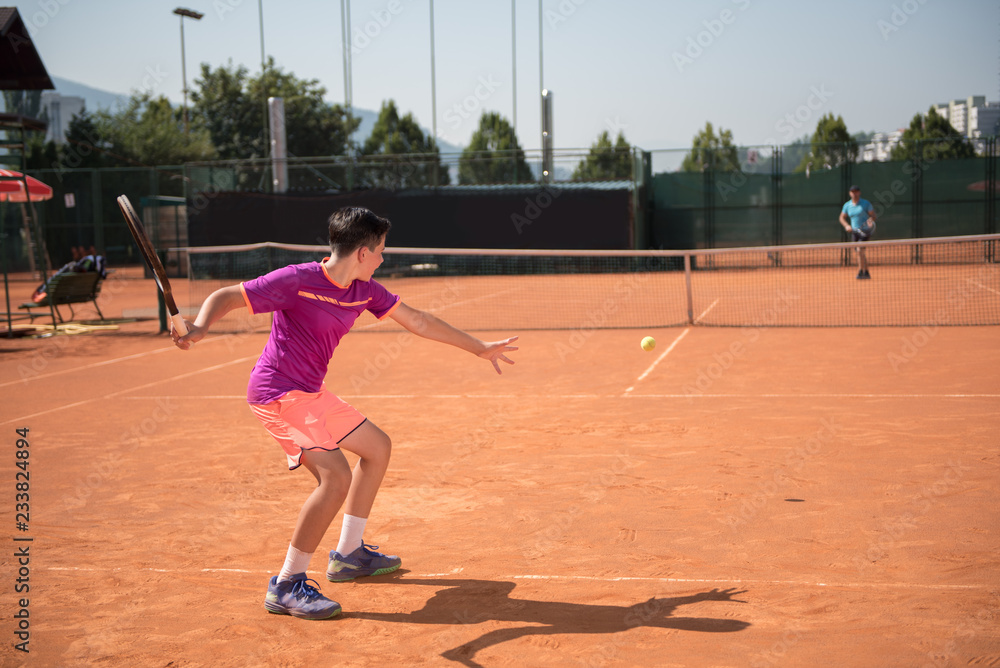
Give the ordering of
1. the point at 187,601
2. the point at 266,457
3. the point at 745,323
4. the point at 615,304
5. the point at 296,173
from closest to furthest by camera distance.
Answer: the point at 187,601 → the point at 266,457 → the point at 745,323 → the point at 615,304 → the point at 296,173

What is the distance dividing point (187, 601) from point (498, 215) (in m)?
22.0

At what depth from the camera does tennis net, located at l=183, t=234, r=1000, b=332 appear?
525 inches

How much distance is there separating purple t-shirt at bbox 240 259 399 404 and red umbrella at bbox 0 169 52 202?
38.2ft

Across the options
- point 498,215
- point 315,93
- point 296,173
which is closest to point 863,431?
point 498,215

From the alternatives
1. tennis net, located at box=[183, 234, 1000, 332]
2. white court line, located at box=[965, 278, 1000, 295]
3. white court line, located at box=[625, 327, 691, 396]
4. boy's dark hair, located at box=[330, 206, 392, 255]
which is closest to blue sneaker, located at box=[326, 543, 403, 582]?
boy's dark hair, located at box=[330, 206, 392, 255]

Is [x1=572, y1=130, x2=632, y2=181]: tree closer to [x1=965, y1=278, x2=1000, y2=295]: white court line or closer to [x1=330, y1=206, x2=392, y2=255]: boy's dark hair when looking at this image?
[x1=965, y1=278, x2=1000, y2=295]: white court line

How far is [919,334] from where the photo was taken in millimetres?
11117

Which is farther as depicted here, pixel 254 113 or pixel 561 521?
pixel 254 113

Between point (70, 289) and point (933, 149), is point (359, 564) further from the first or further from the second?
point (933, 149)

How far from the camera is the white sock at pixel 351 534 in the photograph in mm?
3984

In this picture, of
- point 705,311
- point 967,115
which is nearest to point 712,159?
point 705,311

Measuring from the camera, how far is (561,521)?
15.6ft

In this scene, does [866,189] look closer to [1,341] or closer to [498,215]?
[498,215]

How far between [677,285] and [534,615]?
1685 centimetres
